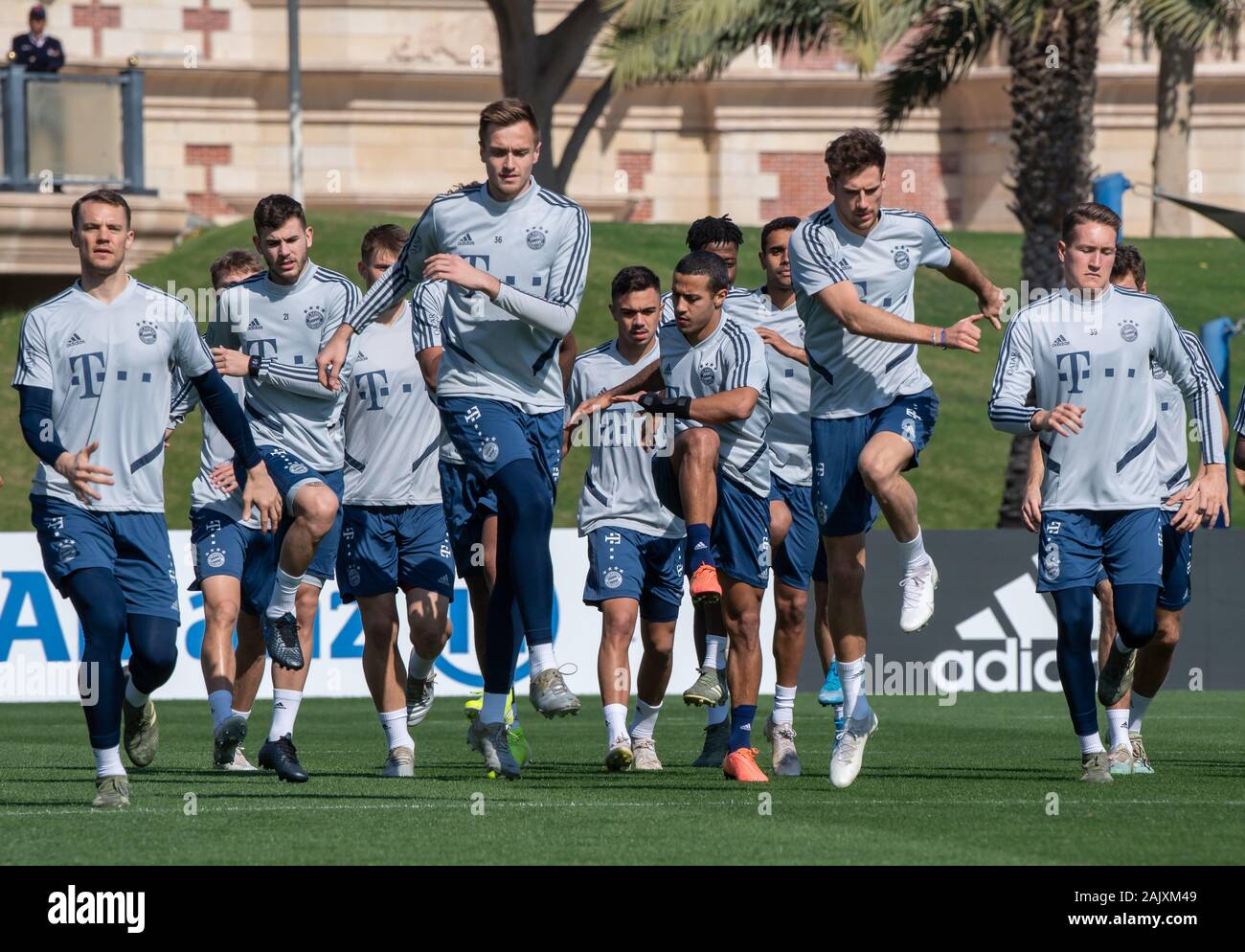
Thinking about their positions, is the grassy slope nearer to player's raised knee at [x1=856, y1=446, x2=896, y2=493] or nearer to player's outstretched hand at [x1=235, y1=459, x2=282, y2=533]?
player's outstretched hand at [x1=235, y1=459, x2=282, y2=533]

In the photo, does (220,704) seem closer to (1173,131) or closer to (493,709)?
(493,709)

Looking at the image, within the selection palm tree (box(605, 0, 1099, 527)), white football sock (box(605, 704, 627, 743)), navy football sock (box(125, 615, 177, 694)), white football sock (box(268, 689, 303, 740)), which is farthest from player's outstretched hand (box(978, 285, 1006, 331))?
palm tree (box(605, 0, 1099, 527))

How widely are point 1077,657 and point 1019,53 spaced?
1533 cm

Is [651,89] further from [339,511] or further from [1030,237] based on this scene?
[339,511]

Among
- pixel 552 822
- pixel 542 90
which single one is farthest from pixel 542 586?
pixel 542 90

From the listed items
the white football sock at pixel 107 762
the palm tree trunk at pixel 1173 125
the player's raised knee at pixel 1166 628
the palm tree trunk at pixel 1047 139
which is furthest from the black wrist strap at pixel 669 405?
the palm tree trunk at pixel 1173 125

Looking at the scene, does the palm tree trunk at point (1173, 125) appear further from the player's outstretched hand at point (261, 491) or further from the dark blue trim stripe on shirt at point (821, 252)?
the player's outstretched hand at point (261, 491)

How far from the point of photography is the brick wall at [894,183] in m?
41.8

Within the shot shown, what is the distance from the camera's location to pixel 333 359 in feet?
31.2

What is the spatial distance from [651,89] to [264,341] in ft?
103

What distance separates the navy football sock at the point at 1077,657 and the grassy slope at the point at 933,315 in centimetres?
1681

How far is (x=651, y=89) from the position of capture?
4122 cm

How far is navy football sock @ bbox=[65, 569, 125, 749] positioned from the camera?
8.57 meters

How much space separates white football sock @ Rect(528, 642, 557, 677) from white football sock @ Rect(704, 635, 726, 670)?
2274 millimetres
